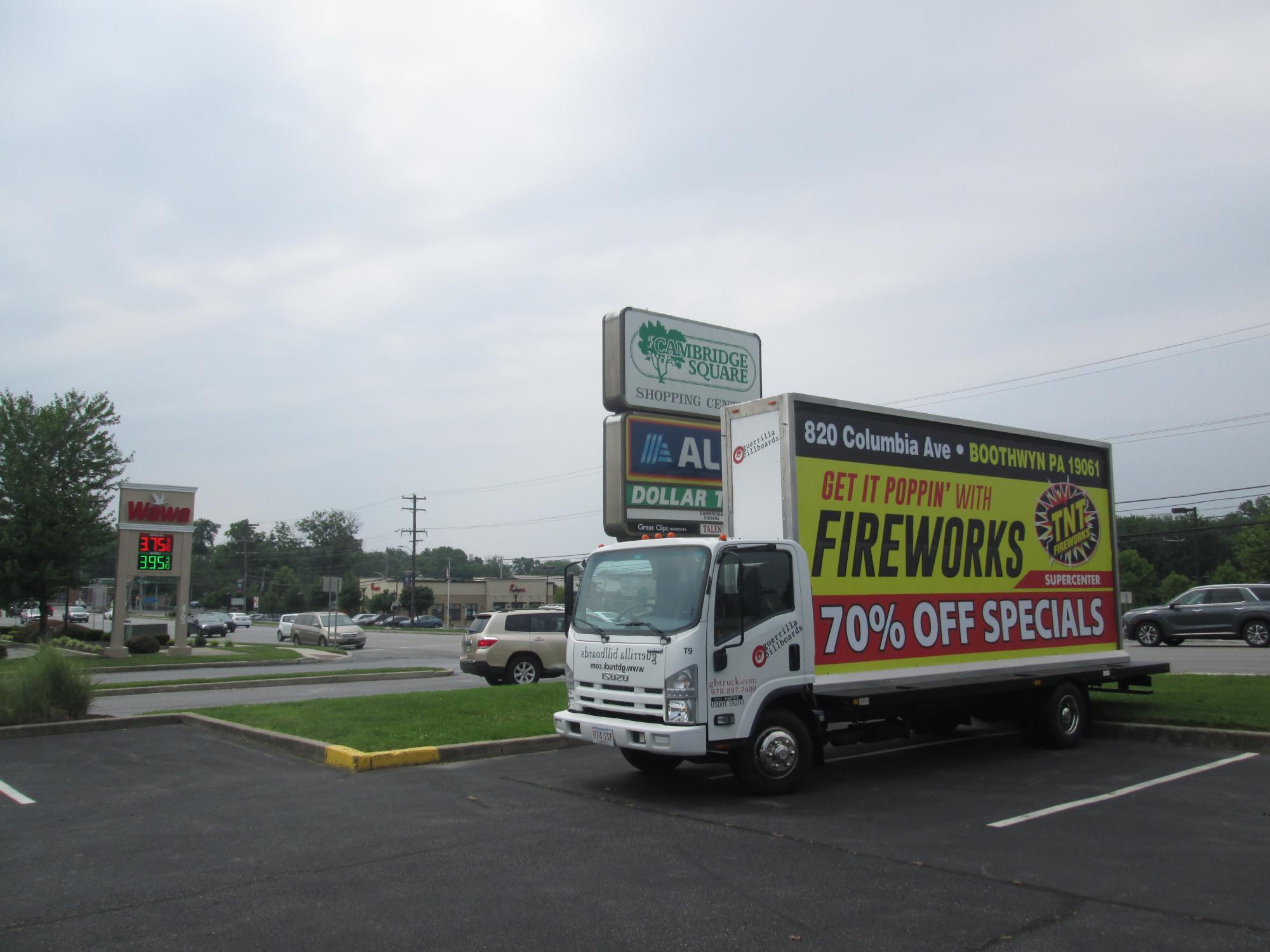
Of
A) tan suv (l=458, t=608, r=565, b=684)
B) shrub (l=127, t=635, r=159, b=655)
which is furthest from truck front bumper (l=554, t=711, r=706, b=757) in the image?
shrub (l=127, t=635, r=159, b=655)

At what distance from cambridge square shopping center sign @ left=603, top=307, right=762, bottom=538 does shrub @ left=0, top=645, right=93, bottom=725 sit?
764 centimetres

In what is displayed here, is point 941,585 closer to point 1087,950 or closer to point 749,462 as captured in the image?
point 749,462

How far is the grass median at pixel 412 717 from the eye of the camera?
11.0 metres

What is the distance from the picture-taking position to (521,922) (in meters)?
5.05

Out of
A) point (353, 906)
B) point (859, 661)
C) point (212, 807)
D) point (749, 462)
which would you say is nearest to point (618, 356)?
point (749, 462)

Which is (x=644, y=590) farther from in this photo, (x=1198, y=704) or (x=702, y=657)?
(x=1198, y=704)

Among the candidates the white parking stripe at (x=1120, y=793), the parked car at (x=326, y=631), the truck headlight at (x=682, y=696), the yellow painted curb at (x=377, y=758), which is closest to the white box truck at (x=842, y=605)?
the truck headlight at (x=682, y=696)

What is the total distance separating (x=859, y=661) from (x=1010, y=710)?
2.91 m

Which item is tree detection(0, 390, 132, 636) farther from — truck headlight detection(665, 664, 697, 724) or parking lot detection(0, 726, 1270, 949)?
truck headlight detection(665, 664, 697, 724)

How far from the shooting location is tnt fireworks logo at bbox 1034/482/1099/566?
1120 centimetres

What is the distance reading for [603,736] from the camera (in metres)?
8.22

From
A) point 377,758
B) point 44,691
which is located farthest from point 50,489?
point 377,758

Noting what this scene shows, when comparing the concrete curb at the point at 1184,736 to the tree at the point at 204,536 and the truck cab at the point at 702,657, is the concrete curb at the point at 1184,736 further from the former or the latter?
the tree at the point at 204,536

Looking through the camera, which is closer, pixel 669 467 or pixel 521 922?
pixel 521 922
